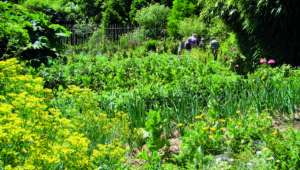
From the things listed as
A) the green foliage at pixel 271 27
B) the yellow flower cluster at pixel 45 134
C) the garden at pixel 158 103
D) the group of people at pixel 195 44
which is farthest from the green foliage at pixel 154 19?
the yellow flower cluster at pixel 45 134

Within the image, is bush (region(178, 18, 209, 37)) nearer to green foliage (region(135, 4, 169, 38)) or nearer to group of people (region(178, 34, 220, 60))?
group of people (region(178, 34, 220, 60))

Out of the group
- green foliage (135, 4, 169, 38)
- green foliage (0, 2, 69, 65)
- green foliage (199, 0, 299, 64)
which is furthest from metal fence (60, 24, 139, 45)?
green foliage (0, 2, 69, 65)

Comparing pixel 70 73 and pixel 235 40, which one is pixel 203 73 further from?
pixel 235 40

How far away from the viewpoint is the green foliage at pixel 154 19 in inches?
903

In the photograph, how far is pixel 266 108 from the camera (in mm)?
6836

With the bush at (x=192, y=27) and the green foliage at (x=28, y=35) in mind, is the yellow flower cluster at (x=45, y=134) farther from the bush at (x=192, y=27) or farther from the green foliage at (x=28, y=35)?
the bush at (x=192, y=27)

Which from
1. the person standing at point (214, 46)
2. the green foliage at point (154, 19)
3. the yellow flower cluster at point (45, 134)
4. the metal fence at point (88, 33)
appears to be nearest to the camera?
the yellow flower cluster at point (45, 134)

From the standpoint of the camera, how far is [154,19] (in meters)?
23.2

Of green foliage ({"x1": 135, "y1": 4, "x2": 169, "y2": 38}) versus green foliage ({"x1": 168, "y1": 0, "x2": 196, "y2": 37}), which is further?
green foliage ({"x1": 135, "y1": 4, "x2": 169, "y2": 38})

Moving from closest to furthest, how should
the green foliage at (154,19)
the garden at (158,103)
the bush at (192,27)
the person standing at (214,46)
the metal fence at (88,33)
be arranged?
the garden at (158,103) → the person standing at (214,46) → the bush at (192,27) → the green foliage at (154,19) → the metal fence at (88,33)

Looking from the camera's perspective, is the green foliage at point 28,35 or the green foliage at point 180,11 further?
the green foliage at point 180,11

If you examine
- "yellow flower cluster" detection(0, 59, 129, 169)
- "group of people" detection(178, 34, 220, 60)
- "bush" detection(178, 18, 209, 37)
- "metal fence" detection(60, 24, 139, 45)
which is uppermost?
"yellow flower cluster" detection(0, 59, 129, 169)

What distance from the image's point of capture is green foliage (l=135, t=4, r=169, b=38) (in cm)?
2294

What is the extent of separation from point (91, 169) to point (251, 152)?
1837mm
